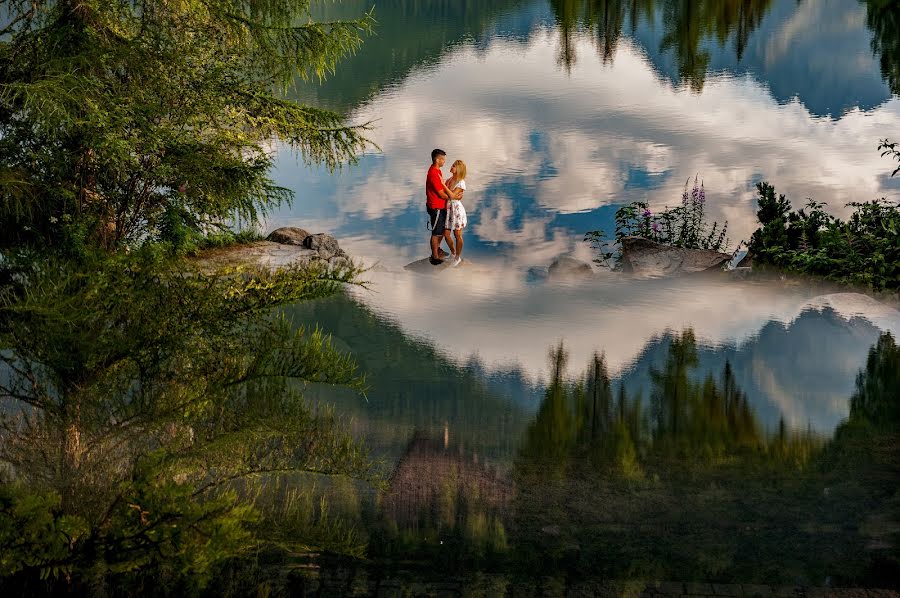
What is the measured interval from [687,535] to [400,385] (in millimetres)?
3723

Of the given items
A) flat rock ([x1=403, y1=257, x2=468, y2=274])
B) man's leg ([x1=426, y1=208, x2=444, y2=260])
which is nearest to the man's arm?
man's leg ([x1=426, y1=208, x2=444, y2=260])

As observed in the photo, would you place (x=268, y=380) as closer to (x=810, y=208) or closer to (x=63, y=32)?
(x=63, y=32)

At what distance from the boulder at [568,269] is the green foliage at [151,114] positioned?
6200 millimetres

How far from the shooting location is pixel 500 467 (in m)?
7.92

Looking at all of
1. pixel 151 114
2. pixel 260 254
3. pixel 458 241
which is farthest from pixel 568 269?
pixel 151 114

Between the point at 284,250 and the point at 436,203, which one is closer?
the point at 436,203

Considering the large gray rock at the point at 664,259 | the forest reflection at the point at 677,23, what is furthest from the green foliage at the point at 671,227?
the forest reflection at the point at 677,23

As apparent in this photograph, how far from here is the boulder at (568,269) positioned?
13930mm

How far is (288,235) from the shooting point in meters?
15.3

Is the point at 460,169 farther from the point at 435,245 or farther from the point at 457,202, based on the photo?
the point at 435,245

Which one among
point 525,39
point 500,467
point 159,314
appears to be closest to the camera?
point 159,314

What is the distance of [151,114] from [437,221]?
675 centimetres

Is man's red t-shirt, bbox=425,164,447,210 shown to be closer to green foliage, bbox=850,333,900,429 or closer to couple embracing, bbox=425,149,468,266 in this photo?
couple embracing, bbox=425,149,468,266

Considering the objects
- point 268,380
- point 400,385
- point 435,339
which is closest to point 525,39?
point 435,339
